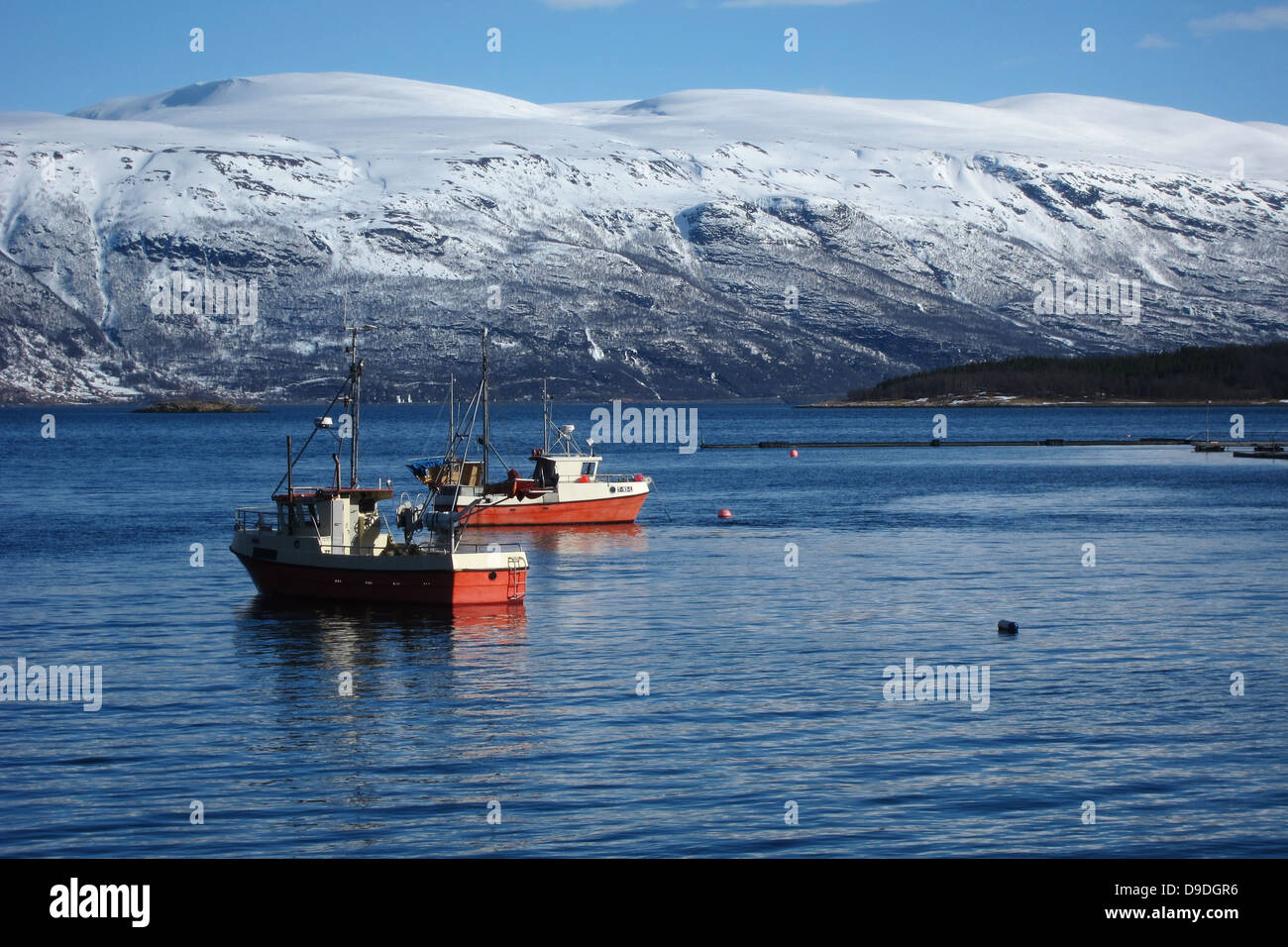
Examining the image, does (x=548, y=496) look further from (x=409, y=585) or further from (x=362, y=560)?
(x=409, y=585)

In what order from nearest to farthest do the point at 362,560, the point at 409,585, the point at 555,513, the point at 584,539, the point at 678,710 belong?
1. the point at 678,710
2. the point at 409,585
3. the point at 362,560
4. the point at 584,539
5. the point at 555,513

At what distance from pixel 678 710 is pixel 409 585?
21225 millimetres

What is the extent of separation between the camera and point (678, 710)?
130ft

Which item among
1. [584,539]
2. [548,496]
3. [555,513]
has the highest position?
[548,496]

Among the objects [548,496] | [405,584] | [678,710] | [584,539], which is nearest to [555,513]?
[548,496]

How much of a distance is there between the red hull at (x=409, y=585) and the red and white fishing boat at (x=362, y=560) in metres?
0.04

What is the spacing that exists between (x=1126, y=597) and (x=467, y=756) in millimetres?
36382

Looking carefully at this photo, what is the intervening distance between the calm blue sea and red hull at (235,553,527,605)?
3.67 ft
